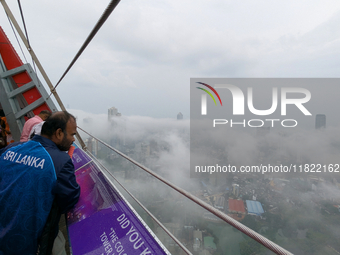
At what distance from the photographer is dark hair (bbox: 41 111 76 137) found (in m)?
1.02

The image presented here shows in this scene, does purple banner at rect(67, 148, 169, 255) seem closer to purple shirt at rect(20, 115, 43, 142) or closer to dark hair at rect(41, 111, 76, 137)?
dark hair at rect(41, 111, 76, 137)

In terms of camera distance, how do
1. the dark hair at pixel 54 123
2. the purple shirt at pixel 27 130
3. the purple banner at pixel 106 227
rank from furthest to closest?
the purple shirt at pixel 27 130, the dark hair at pixel 54 123, the purple banner at pixel 106 227

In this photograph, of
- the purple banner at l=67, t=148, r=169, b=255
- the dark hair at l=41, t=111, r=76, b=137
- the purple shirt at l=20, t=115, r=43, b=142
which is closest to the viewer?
the purple banner at l=67, t=148, r=169, b=255

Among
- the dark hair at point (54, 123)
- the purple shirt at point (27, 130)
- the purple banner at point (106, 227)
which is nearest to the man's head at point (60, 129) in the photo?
the dark hair at point (54, 123)

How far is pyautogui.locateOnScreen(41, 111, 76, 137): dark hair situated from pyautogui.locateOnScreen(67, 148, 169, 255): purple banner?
499 mm

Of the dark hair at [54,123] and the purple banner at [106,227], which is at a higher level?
the dark hair at [54,123]

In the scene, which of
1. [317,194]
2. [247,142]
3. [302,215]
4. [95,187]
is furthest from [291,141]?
[95,187]

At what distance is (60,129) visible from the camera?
1.06m

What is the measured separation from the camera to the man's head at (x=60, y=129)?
3.37ft

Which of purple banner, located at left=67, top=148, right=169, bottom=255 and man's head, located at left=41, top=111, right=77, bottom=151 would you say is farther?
man's head, located at left=41, top=111, right=77, bottom=151

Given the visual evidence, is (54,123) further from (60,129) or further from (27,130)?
(27,130)

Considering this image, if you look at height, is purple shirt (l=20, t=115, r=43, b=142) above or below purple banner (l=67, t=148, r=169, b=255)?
above

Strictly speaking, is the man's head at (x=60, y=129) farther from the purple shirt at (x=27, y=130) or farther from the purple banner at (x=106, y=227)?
the purple shirt at (x=27, y=130)

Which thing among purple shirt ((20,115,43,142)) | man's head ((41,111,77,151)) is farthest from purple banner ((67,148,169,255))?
purple shirt ((20,115,43,142))
